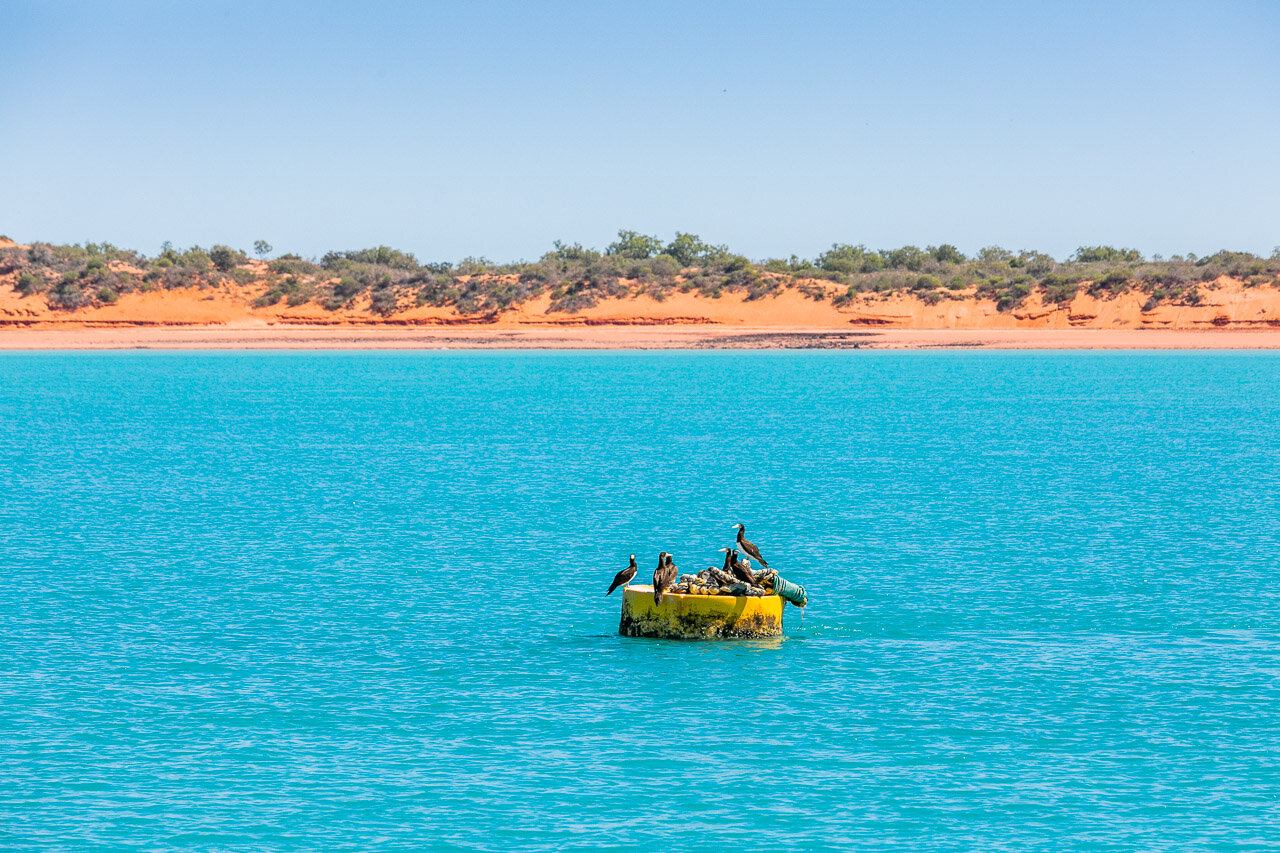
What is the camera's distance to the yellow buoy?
22812mm

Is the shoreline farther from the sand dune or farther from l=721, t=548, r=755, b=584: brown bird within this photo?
l=721, t=548, r=755, b=584: brown bird

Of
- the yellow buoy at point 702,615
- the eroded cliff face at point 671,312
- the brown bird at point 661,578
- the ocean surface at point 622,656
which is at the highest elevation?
the eroded cliff face at point 671,312

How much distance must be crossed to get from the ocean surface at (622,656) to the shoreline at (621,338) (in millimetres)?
75021

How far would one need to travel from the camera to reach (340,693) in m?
20.4

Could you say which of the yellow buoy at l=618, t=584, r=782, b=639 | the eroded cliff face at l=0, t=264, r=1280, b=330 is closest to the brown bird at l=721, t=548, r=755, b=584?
the yellow buoy at l=618, t=584, r=782, b=639

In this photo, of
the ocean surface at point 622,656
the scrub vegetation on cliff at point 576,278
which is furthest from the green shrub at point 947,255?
the ocean surface at point 622,656

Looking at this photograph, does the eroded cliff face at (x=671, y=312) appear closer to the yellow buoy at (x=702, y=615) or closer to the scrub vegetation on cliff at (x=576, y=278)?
the scrub vegetation on cliff at (x=576, y=278)

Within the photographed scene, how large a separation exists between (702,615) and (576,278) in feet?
405

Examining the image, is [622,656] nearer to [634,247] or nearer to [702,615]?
[702,615]

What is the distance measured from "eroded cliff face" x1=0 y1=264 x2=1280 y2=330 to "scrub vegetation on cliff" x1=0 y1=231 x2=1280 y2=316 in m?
0.64

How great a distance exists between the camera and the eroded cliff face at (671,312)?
Result: 135875 mm

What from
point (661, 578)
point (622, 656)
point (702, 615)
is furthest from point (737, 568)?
point (622, 656)

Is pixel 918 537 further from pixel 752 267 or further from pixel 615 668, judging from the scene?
pixel 752 267

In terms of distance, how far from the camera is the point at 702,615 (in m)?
22.9
